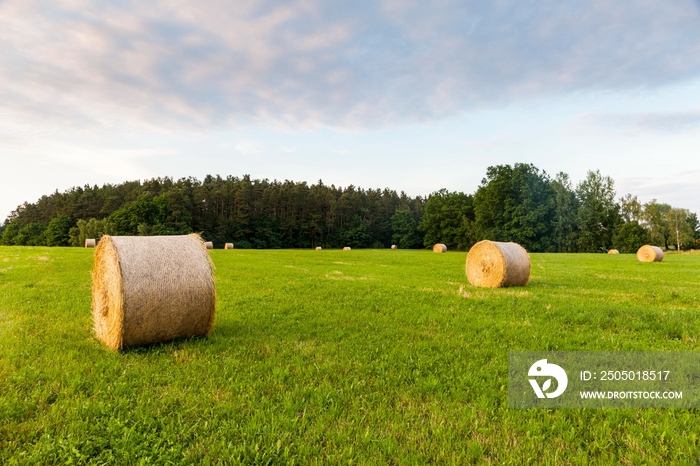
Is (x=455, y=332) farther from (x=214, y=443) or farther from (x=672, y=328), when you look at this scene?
(x=214, y=443)

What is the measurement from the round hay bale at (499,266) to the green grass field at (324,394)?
17.8 ft

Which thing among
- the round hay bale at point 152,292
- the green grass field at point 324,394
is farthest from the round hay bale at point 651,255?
the round hay bale at point 152,292

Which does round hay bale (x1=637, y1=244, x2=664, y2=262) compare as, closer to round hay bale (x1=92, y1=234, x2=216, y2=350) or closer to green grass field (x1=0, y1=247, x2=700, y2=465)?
green grass field (x1=0, y1=247, x2=700, y2=465)

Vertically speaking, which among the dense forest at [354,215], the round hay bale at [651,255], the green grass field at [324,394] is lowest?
the green grass field at [324,394]

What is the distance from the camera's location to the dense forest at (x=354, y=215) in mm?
67688

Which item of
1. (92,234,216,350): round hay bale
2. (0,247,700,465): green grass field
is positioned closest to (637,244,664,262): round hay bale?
(0,247,700,465): green grass field

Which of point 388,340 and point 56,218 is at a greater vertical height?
point 56,218

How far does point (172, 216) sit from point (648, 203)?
408ft

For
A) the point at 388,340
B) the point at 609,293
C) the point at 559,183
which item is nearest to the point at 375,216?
the point at 559,183

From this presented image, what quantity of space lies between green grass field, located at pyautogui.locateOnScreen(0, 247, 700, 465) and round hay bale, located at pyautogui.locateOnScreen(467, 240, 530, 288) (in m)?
5.43

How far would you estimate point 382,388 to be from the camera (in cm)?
495

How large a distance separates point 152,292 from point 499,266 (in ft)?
40.8

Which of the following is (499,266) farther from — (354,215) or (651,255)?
(354,215)

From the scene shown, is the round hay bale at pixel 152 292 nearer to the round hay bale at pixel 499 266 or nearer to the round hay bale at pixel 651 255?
the round hay bale at pixel 499 266
